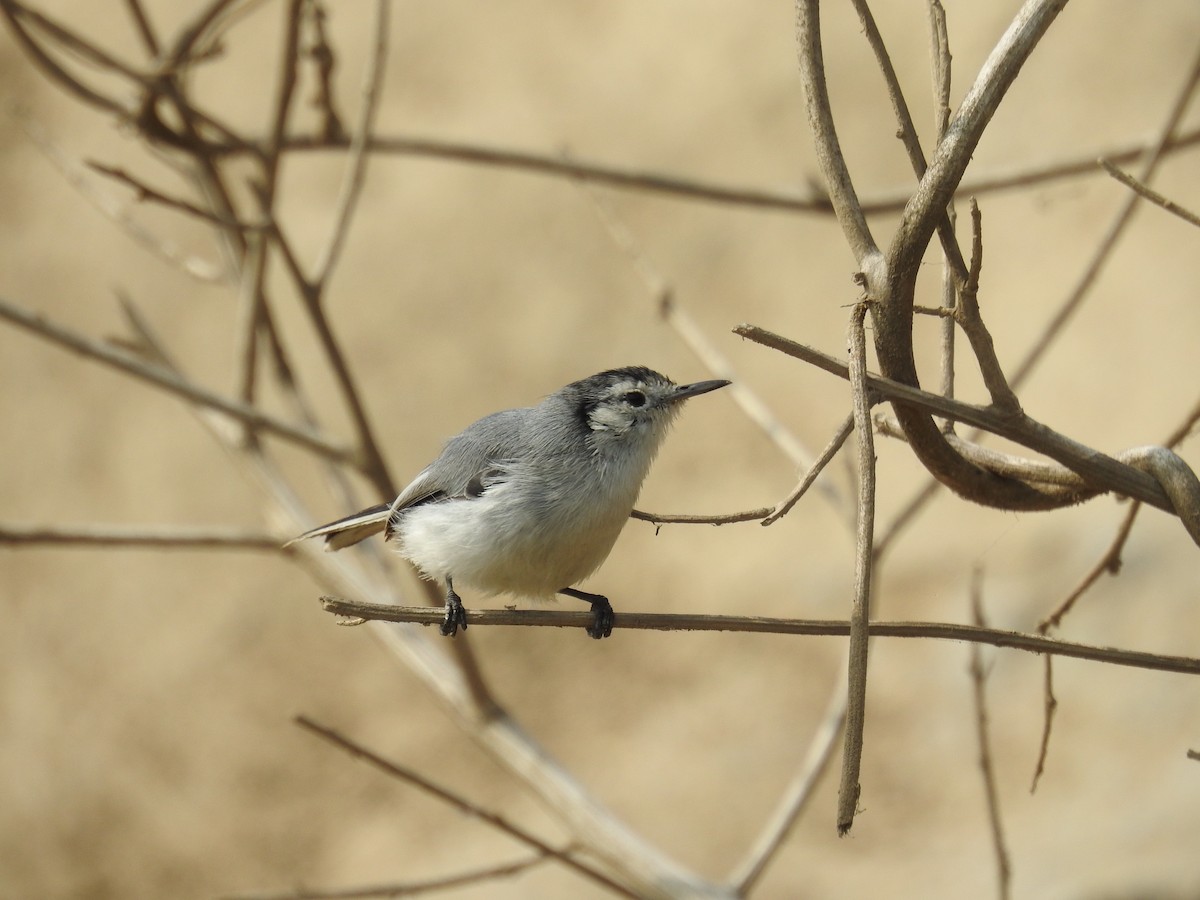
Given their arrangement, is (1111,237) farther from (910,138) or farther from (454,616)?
(454,616)

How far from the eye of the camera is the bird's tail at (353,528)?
7.96ft

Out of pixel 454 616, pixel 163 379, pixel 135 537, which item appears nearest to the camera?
pixel 454 616

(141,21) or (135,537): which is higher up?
(141,21)

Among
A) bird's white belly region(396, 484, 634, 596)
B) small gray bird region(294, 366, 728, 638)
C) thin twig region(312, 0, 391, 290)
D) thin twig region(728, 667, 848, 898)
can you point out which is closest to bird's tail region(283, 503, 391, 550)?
small gray bird region(294, 366, 728, 638)

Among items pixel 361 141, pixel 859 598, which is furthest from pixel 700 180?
pixel 859 598

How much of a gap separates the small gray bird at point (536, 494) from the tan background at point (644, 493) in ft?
12.5

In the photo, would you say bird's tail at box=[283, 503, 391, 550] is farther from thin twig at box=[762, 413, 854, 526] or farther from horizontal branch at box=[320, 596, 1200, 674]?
thin twig at box=[762, 413, 854, 526]

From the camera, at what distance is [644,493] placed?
8.20m

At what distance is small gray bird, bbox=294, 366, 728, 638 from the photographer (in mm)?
2332

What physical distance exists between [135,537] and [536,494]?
1042 mm

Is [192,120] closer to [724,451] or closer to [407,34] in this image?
[724,451]

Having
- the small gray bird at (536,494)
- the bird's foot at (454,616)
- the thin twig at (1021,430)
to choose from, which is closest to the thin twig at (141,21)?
the small gray bird at (536,494)

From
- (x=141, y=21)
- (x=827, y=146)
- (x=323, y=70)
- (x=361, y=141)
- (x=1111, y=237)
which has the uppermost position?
(x=141, y=21)

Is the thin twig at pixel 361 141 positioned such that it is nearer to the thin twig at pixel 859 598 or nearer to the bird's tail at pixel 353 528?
the bird's tail at pixel 353 528
